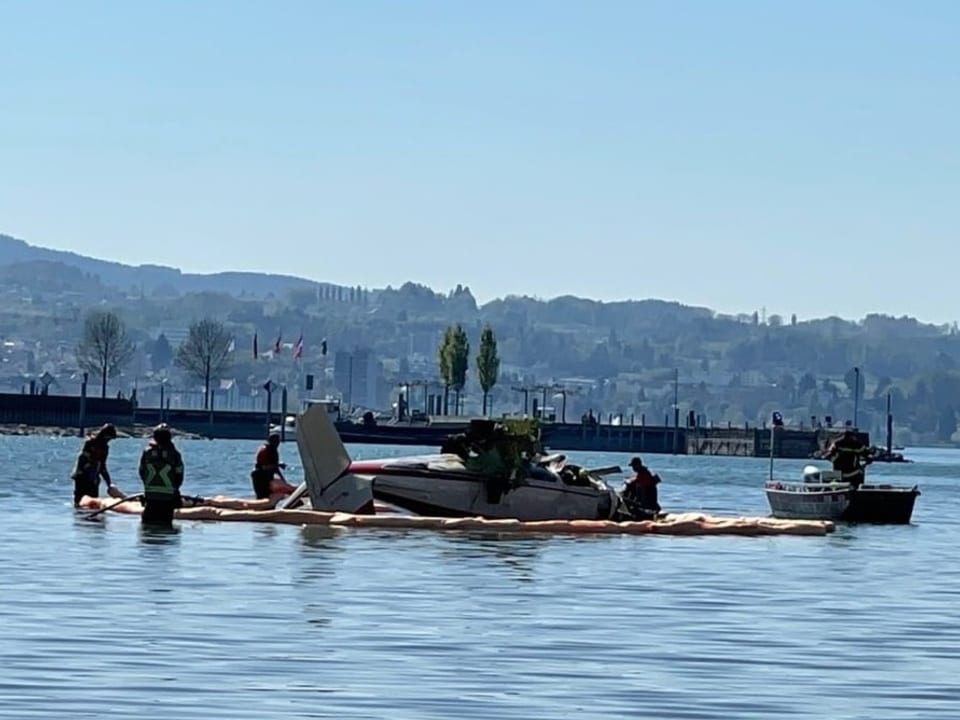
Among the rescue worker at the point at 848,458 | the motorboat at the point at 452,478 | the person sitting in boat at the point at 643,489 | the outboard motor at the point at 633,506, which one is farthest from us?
the rescue worker at the point at 848,458

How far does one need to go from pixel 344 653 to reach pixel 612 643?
3.73 meters

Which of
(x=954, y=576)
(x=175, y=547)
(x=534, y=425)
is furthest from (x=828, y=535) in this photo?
(x=175, y=547)

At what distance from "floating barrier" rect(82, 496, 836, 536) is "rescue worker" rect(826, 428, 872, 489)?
12.0 metres

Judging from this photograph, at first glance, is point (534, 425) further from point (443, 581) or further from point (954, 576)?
point (443, 581)

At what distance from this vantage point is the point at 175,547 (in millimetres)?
47906

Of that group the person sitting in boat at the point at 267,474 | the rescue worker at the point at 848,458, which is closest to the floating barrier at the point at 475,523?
the person sitting in boat at the point at 267,474

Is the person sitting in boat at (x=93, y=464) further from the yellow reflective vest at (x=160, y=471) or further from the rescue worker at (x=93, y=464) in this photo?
the yellow reflective vest at (x=160, y=471)

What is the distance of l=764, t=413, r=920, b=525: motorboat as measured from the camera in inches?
2793

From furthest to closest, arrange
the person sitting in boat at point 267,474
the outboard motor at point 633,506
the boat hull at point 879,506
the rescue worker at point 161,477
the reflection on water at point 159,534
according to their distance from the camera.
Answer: the boat hull at point 879,506
the person sitting in boat at point 267,474
the outboard motor at point 633,506
the rescue worker at point 161,477
the reflection on water at point 159,534

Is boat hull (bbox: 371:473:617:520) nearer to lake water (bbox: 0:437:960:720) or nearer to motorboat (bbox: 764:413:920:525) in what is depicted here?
lake water (bbox: 0:437:960:720)

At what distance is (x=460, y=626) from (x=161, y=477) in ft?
61.3

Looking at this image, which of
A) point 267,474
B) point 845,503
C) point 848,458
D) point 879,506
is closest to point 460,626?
point 267,474

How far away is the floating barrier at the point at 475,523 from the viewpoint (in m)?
56.2

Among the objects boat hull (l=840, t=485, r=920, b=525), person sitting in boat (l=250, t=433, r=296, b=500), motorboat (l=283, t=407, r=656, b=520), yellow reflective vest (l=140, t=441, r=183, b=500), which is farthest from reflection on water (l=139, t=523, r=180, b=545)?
boat hull (l=840, t=485, r=920, b=525)
